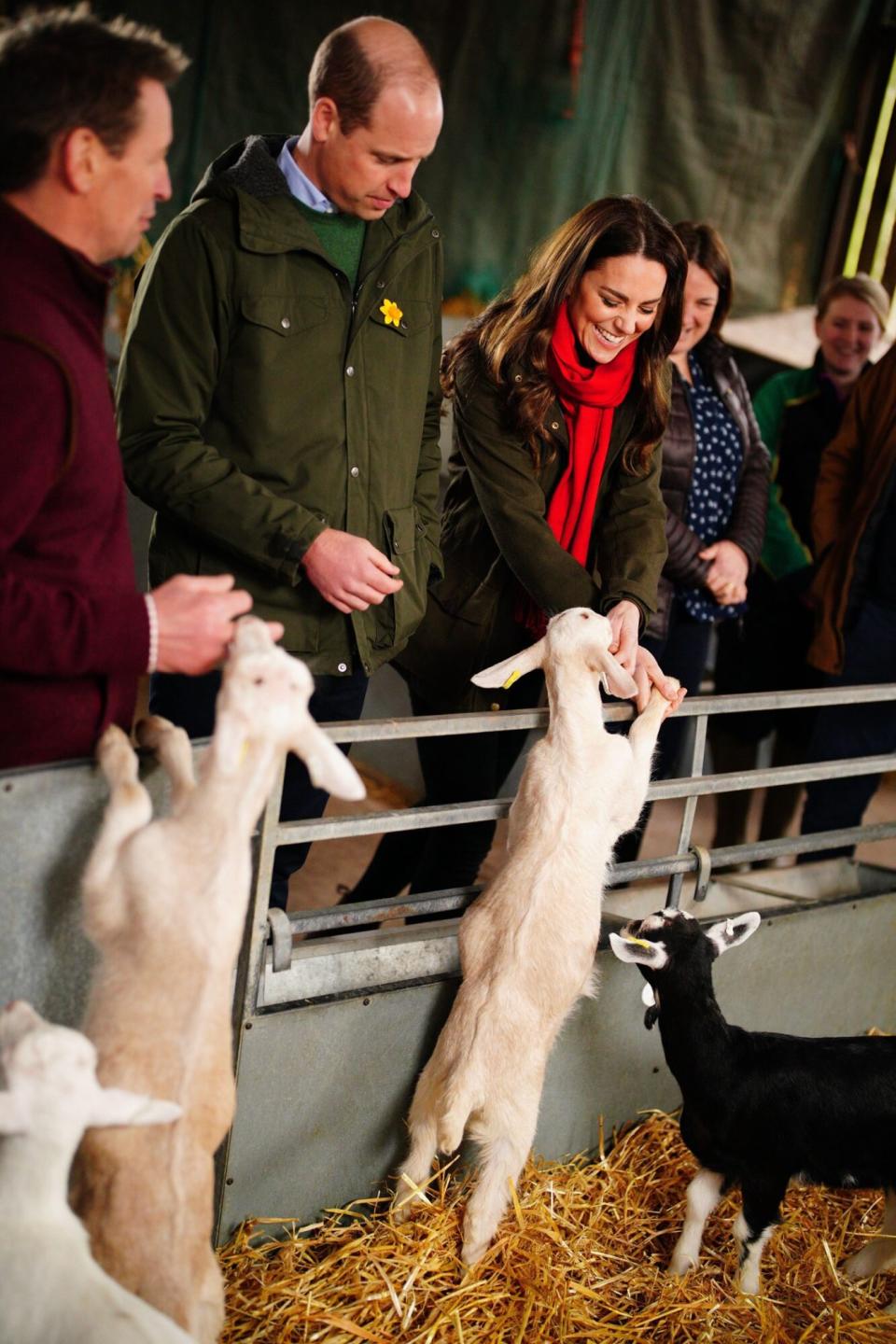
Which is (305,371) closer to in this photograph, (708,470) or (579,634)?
(579,634)

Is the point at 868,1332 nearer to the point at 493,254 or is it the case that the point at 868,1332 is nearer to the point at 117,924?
the point at 117,924

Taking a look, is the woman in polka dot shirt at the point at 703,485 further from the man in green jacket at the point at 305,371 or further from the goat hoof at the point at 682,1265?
the goat hoof at the point at 682,1265

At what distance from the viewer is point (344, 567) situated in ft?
6.54

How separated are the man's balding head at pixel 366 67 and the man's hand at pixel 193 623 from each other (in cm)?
83

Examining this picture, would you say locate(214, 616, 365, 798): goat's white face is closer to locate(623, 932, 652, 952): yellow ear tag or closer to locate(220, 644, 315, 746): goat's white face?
locate(220, 644, 315, 746): goat's white face

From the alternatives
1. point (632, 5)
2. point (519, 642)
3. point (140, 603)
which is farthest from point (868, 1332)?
point (632, 5)

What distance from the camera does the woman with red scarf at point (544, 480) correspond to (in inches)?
94.3

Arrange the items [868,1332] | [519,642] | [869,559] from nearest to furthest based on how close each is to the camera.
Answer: [868,1332], [519,642], [869,559]

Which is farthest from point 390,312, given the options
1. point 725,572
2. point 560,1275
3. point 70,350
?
point 560,1275

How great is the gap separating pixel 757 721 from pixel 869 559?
0.68 metres

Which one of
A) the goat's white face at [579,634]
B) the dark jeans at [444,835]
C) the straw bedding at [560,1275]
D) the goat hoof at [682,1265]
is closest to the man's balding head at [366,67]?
the goat's white face at [579,634]

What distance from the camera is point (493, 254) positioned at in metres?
4.88

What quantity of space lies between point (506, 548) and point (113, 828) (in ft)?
3.98

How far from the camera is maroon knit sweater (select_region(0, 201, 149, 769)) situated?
4.30 feet
